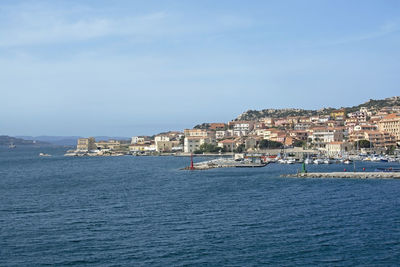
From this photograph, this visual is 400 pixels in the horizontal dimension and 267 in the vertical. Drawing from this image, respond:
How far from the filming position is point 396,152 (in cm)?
5338

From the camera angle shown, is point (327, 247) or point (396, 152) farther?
point (396, 152)

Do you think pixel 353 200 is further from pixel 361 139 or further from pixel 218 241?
pixel 361 139

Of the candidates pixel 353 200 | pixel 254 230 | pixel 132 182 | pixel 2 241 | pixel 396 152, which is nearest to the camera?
pixel 2 241

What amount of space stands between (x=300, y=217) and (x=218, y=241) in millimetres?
4352

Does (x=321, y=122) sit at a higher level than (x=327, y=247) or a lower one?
higher

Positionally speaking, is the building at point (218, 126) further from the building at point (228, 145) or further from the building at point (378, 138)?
the building at point (378, 138)

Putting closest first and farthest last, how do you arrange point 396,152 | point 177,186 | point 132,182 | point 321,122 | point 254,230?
point 254,230 < point 177,186 < point 132,182 < point 396,152 < point 321,122

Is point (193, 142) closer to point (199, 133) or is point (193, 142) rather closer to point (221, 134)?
point (199, 133)

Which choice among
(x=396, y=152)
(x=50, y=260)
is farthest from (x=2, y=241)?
(x=396, y=152)

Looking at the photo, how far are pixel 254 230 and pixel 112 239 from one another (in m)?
4.03

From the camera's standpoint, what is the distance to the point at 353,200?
21141 millimetres

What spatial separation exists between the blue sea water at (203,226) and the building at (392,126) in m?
37.5

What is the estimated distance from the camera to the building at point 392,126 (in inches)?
2397

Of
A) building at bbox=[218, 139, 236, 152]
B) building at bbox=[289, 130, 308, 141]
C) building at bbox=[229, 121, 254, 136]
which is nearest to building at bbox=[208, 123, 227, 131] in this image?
→ building at bbox=[229, 121, 254, 136]
